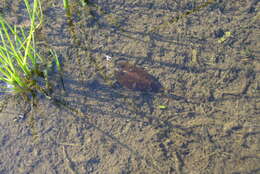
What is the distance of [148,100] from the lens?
1939 millimetres

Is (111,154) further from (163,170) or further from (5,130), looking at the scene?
(5,130)

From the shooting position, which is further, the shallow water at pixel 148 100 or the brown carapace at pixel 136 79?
the brown carapace at pixel 136 79

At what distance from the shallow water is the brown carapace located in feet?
0.14

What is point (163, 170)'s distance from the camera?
1.74 meters

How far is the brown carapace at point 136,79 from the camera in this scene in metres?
1.98

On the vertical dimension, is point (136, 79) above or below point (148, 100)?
above

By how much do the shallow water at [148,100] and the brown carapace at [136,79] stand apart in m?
0.04

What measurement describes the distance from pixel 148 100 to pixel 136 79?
184 millimetres

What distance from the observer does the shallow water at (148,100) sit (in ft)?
5.86

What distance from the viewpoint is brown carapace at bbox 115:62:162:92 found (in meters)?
1.98

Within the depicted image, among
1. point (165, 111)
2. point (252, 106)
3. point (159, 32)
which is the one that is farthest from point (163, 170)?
point (159, 32)

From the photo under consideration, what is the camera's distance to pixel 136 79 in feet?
6.55

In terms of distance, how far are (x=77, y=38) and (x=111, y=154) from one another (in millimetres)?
984

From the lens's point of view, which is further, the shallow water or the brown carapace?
the brown carapace
